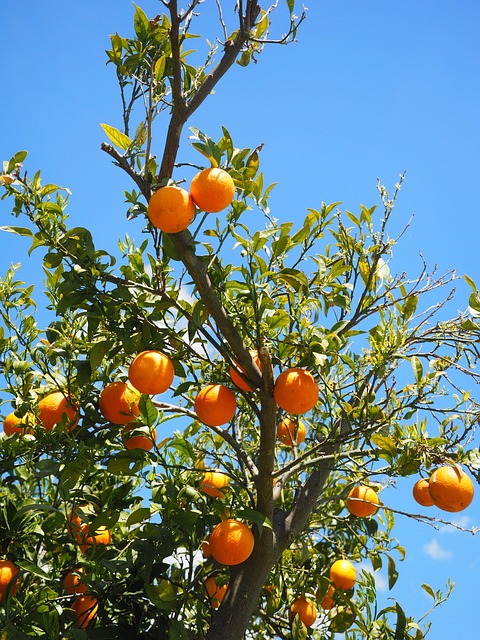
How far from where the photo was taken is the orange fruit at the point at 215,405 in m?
1.93

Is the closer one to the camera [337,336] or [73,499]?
[337,336]

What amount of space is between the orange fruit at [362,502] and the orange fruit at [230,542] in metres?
0.51

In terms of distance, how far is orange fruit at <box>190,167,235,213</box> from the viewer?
174 cm

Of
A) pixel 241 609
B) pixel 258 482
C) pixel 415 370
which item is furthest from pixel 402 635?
pixel 415 370

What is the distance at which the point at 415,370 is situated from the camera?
1.84m

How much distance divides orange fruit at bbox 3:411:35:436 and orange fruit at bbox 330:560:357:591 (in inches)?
45.0

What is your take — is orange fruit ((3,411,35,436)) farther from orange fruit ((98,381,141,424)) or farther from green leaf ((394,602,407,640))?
green leaf ((394,602,407,640))

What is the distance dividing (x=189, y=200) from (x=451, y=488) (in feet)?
3.27

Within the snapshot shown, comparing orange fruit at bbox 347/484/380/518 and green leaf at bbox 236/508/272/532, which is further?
orange fruit at bbox 347/484/380/518

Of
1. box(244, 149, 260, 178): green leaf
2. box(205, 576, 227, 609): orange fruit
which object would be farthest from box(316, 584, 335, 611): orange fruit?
box(244, 149, 260, 178): green leaf

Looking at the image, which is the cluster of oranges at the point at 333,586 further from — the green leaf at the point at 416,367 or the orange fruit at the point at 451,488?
the green leaf at the point at 416,367

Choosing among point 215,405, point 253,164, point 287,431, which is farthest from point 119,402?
point 253,164

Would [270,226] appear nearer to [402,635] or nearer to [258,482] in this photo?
[258,482]

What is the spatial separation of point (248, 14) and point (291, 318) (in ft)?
2.71
